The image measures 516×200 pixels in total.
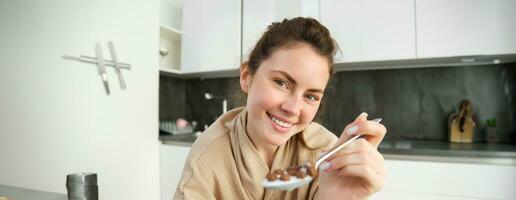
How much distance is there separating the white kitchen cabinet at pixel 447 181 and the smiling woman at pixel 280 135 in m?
0.95

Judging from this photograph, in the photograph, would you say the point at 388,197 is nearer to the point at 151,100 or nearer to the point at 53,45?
the point at 151,100

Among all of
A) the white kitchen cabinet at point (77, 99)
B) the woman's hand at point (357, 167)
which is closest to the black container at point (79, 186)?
the woman's hand at point (357, 167)

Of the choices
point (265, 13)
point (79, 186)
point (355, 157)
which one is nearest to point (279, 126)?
point (355, 157)

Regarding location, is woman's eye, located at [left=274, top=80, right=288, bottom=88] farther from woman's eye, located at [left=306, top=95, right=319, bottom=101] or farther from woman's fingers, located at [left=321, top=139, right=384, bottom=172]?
woman's fingers, located at [left=321, top=139, right=384, bottom=172]

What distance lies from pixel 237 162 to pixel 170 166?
61.1 inches

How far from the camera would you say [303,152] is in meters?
0.96

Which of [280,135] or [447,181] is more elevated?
[280,135]

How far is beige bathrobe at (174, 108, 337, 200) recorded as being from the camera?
2.88 feet

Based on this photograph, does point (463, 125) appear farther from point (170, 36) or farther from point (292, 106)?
point (170, 36)

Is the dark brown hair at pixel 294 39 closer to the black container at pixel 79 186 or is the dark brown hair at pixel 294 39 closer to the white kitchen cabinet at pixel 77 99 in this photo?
the black container at pixel 79 186

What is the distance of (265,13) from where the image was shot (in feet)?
7.55

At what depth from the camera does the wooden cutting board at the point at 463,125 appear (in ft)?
6.49

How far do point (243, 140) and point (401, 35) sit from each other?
4.50ft

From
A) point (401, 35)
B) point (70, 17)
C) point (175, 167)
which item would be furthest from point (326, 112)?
point (70, 17)
